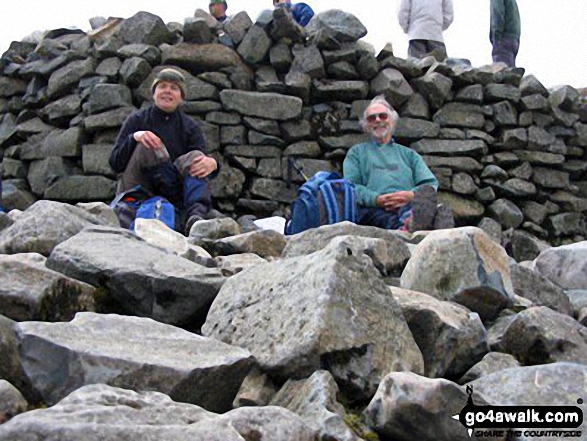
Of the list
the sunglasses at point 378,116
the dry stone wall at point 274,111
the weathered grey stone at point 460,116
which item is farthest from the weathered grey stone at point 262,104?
the sunglasses at point 378,116

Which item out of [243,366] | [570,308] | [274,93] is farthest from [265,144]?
[243,366]

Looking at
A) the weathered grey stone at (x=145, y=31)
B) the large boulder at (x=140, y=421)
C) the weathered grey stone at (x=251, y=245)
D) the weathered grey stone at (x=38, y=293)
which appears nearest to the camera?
the large boulder at (x=140, y=421)

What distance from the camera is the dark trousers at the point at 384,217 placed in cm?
663

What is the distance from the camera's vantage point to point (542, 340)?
10.8 feet

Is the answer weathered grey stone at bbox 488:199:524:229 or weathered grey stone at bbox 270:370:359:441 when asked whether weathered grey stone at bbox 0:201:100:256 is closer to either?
weathered grey stone at bbox 270:370:359:441

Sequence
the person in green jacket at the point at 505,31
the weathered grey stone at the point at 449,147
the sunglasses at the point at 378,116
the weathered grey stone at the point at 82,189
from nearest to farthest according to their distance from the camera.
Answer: the sunglasses at the point at 378,116 < the weathered grey stone at the point at 82,189 < the weathered grey stone at the point at 449,147 < the person in green jacket at the point at 505,31

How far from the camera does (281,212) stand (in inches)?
400

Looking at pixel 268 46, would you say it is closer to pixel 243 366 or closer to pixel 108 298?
pixel 108 298

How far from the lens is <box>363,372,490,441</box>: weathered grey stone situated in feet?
7.85

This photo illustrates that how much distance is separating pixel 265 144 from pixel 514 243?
3.49m

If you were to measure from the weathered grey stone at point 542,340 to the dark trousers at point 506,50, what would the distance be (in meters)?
9.64

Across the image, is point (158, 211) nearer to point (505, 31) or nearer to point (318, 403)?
point (318, 403)

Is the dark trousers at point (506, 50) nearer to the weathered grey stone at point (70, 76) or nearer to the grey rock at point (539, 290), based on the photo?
the weathered grey stone at point (70, 76)

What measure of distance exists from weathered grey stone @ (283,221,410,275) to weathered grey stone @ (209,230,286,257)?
31 centimetres
